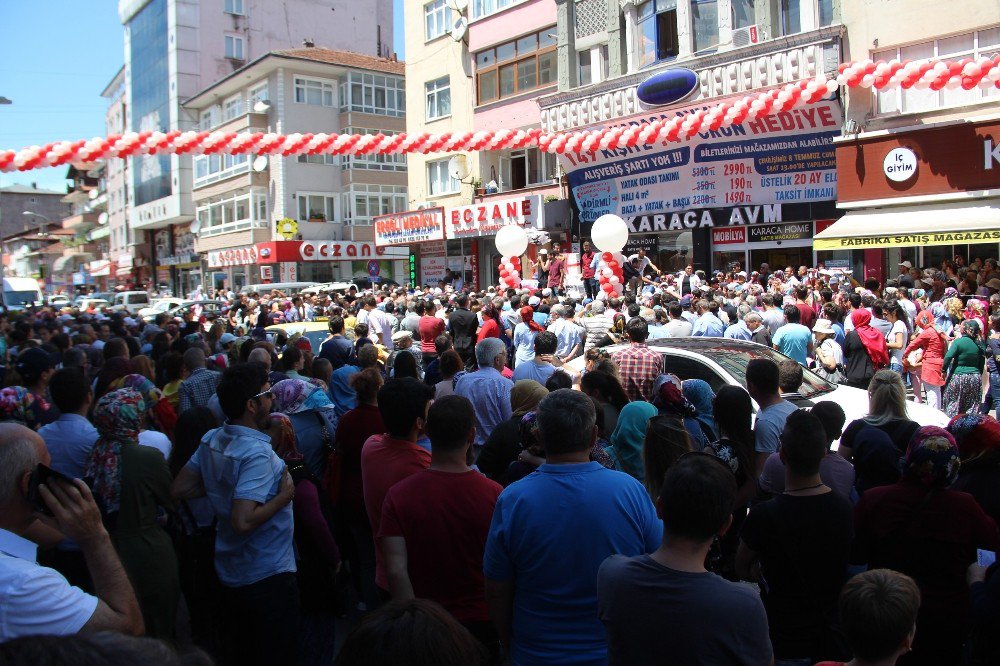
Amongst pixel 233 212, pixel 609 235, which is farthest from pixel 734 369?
pixel 233 212

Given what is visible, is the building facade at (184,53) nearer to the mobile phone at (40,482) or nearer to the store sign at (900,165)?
the store sign at (900,165)

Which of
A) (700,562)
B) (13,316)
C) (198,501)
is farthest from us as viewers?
(13,316)

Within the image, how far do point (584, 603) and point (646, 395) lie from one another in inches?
151

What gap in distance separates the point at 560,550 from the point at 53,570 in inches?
65.1

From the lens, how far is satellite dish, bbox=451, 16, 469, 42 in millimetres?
28703

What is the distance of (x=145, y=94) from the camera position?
192ft

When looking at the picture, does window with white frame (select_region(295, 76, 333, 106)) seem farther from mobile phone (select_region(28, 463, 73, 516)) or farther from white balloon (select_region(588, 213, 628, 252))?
mobile phone (select_region(28, 463, 73, 516))

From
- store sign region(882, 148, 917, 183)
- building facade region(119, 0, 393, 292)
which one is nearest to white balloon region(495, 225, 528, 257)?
store sign region(882, 148, 917, 183)

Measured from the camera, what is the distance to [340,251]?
42312 millimetres

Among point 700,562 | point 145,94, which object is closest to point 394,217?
point 700,562

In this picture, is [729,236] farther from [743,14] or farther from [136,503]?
[136,503]

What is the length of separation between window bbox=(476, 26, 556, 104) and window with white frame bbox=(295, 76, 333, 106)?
17.0 m

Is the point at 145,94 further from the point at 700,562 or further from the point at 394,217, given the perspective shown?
the point at 700,562

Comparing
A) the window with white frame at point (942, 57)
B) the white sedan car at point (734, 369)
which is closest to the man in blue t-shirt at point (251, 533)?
the white sedan car at point (734, 369)
